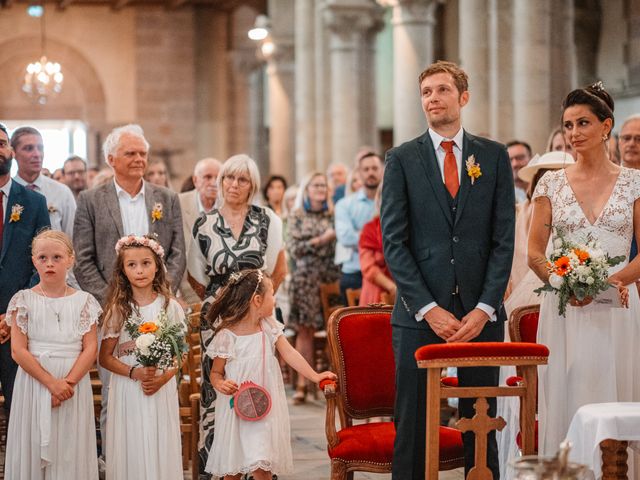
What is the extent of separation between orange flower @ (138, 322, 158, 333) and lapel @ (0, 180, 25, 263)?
101cm

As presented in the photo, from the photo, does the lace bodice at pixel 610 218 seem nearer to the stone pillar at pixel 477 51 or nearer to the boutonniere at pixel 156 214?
the boutonniere at pixel 156 214

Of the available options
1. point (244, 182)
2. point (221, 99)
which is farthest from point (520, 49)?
point (221, 99)

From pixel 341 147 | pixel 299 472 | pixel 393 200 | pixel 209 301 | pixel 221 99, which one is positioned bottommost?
pixel 299 472

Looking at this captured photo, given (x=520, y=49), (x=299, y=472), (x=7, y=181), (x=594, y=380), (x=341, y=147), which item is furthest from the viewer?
(x=341, y=147)

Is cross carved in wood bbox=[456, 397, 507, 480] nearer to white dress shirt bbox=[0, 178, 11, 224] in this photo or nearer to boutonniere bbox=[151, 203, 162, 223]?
boutonniere bbox=[151, 203, 162, 223]

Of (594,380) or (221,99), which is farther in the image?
(221,99)

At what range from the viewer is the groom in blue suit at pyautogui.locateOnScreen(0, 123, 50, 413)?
600 cm

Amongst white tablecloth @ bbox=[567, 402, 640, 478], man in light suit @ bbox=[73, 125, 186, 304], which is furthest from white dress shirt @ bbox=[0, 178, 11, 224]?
white tablecloth @ bbox=[567, 402, 640, 478]

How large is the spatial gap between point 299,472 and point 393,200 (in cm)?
272

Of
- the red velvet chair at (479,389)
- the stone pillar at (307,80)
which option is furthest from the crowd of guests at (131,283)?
the stone pillar at (307,80)

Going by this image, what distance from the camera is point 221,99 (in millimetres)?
26969

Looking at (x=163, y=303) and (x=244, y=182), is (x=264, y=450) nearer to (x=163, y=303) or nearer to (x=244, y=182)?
(x=163, y=303)

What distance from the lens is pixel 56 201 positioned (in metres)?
7.55

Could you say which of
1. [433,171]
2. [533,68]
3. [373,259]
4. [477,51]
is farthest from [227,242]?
[477,51]
